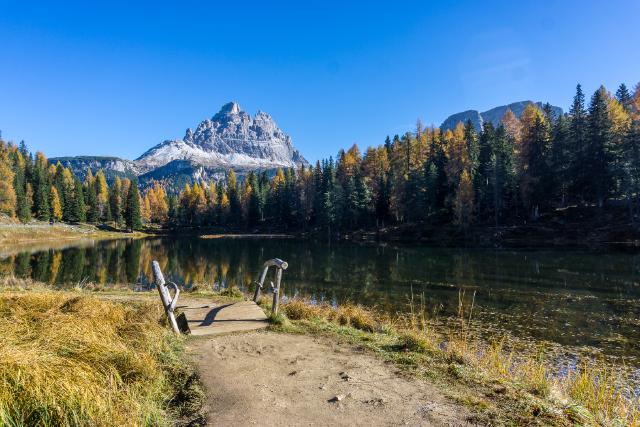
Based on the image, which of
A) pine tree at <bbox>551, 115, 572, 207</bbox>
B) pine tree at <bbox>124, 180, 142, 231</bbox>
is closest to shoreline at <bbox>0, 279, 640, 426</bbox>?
pine tree at <bbox>551, 115, 572, 207</bbox>

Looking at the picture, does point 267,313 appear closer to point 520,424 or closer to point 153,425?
point 153,425

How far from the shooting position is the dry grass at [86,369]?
4.53 m

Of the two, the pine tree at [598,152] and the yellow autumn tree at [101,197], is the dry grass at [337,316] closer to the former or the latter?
the pine tree at [598,152]

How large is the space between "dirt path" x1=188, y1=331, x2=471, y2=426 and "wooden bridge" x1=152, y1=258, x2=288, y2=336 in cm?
124

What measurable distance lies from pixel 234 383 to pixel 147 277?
27795mm

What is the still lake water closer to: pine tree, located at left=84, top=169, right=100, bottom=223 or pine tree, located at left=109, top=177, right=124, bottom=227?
pine tree, located at left=109, top=177, right=124, bottom=227

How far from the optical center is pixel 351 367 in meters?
7.77

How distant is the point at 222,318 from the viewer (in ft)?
38.3

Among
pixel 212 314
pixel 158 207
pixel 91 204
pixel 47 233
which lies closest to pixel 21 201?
pixel 47 233

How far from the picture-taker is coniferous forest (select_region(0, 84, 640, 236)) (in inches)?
2224

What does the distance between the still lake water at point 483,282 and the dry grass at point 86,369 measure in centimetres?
1255

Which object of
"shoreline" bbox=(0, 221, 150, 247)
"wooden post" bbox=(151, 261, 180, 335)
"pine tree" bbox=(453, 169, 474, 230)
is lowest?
"wooden post" bbox=(151, 261, 180, 335)

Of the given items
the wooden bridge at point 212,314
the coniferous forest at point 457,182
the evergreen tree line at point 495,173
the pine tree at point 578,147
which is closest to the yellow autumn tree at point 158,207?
the coniferous forest at point 457,182

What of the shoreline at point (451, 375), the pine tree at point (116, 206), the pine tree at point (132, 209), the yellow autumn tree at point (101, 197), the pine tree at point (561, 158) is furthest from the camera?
the yellow autumn tree at point (101, 197)
